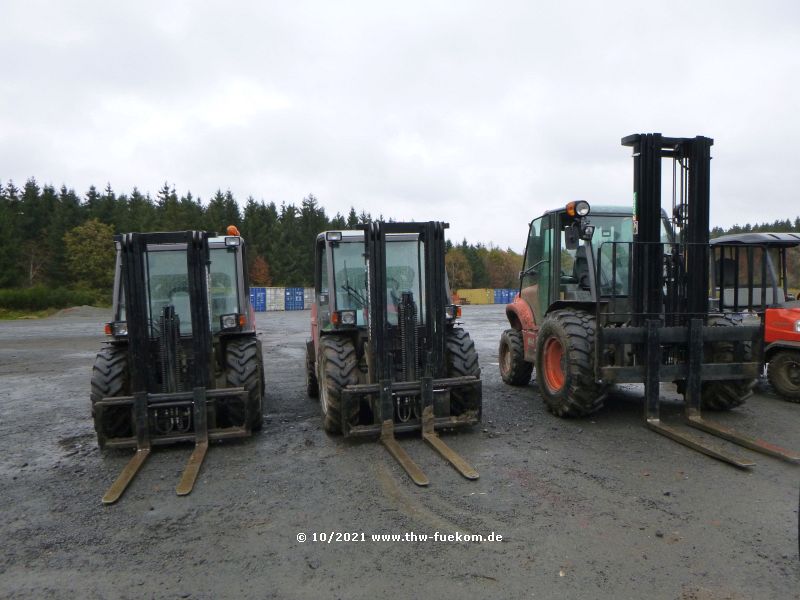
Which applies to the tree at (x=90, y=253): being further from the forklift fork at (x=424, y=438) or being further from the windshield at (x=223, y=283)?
the forklift fork at (x=424, y=438)

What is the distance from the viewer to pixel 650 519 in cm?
397

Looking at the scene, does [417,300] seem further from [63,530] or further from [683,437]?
[63,530]

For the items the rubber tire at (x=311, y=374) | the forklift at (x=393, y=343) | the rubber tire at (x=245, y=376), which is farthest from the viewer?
the rubber tire at (x=311, y=374)

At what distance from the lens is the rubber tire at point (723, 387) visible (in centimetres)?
659

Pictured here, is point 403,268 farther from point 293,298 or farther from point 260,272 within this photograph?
point 260,272

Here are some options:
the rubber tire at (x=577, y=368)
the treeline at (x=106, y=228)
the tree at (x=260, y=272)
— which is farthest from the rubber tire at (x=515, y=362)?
the tree at (x=260, y=272)

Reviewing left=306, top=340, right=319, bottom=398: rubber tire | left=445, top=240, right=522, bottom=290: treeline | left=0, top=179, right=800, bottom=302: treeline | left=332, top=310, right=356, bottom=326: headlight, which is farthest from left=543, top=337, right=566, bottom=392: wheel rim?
left=445, top=240, right=522, bottom=290: treeline

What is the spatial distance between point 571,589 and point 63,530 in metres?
3.55

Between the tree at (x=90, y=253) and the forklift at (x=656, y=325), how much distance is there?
5090 cm

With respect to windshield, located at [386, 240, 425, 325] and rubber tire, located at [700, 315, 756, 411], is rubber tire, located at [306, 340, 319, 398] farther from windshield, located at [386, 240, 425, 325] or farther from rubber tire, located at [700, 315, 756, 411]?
rubber tire, located at [700, 315, 756, 411]

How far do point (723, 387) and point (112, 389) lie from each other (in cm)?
706

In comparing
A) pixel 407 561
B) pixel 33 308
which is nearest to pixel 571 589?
pixel 407 561

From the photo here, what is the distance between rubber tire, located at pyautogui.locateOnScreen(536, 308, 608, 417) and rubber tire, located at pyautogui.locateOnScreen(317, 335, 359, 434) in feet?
8.16

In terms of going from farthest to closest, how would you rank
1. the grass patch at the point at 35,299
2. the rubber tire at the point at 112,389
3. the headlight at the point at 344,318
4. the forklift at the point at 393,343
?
the grass patch at the point at 35,299
the headlight at the point at 344,318
the forklift at the point at 393,343
the rubber tire at the point at 112,389
